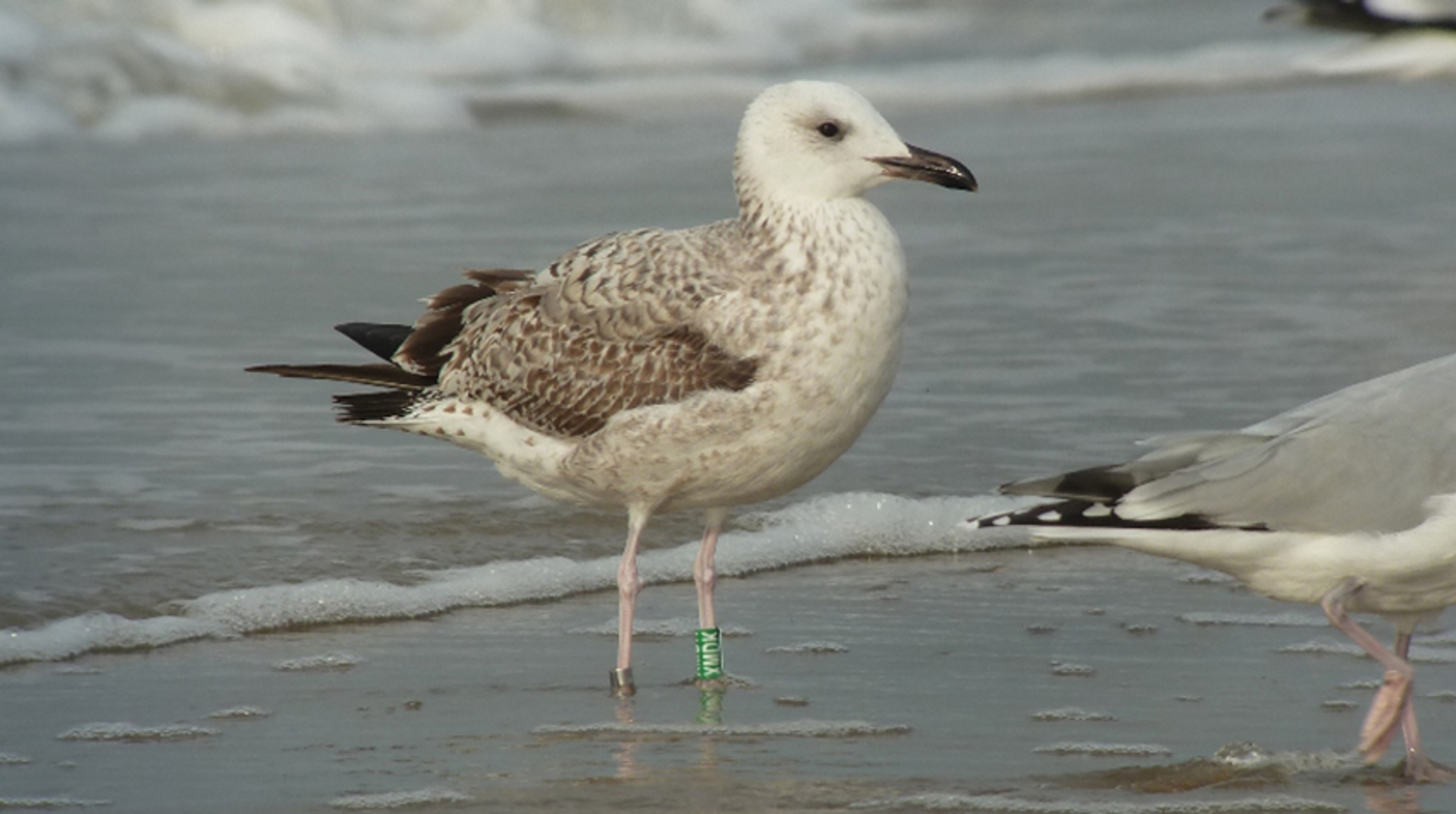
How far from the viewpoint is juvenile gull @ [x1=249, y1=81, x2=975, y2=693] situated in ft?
18.8

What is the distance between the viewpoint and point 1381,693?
516cm

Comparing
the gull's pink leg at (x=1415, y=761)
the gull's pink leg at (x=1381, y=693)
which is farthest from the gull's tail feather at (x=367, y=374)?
the gull's pink leg at (x=1415, y=761)

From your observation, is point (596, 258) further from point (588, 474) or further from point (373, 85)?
point (373, 85)

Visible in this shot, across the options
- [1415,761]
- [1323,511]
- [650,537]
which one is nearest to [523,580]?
[650,537]

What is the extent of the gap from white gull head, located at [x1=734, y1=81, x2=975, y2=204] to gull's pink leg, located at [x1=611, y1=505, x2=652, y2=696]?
856mm

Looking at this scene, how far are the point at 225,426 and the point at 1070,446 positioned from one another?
2922mm

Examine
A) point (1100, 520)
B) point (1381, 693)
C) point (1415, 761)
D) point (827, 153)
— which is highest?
point (827, 153)

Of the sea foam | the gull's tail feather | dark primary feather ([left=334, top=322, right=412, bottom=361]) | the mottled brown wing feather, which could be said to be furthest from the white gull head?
the sea foam

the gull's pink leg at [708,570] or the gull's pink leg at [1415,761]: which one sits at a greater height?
the gull's pink leg at [708,570]

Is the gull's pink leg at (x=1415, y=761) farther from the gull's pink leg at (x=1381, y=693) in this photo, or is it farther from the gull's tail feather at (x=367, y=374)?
the gull's tail feather at (x=367, y=374)

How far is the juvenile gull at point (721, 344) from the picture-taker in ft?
18.8

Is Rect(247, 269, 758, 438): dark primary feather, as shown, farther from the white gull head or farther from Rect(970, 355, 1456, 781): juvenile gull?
Rect(970, 355, 1456, 781): juvenile gull

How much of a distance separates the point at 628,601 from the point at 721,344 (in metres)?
0.72

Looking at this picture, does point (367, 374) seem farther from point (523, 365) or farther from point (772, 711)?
point (772, 711)
